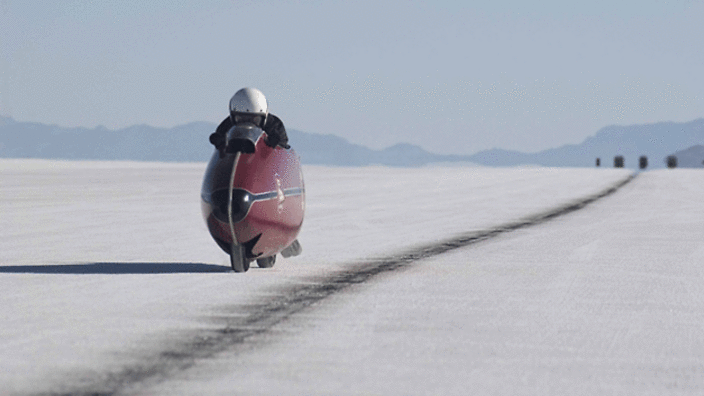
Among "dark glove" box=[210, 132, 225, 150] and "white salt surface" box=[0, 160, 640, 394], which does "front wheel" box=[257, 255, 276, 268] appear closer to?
"white salt surface" box=[0, 160, 640, 394]

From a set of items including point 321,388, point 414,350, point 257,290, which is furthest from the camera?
point 257,290

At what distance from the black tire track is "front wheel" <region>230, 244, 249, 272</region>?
0.95 m

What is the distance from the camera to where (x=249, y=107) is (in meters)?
11.0

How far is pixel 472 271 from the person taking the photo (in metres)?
11.0

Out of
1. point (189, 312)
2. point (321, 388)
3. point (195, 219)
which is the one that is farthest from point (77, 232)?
point (321, 388)

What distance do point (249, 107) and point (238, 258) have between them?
163cm

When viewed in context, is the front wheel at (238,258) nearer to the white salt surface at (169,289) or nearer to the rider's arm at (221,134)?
the white salt surface at (169,289)

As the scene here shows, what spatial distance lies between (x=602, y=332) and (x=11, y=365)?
159 inches

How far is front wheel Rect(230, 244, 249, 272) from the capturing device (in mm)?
10641

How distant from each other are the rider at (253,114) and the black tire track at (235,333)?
168cm

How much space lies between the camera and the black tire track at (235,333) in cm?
557

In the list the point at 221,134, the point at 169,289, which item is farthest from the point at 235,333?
the point at 221,134

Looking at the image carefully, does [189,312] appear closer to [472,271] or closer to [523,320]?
[523,320]

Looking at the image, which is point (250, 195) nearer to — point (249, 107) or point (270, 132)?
point (270, 132)
